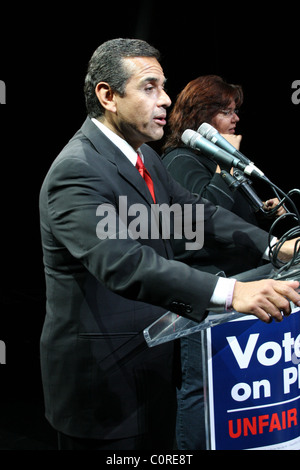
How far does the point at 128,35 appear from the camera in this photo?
387cm

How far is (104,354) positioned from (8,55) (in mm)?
2996

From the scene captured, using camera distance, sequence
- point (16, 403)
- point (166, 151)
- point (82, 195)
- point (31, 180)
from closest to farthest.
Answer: point (82, 195) → point (166, 151) → point (16, 403) → point (31, 180)

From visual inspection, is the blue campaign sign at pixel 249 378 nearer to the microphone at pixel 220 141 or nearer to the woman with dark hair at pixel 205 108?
the microphone at pixel 220 141

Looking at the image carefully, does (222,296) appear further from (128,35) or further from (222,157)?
(128,35)

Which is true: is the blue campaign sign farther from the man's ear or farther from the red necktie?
the man's ear

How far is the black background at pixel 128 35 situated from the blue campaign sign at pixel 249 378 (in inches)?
73.6

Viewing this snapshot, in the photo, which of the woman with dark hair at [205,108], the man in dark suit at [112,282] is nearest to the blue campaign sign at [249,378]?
the man in dark suit at [112,282]

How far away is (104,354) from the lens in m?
1.52

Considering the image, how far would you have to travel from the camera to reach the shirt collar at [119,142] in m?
1.62

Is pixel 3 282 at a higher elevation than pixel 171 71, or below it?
below

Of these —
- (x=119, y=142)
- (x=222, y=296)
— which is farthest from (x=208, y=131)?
(x=222, y=296)

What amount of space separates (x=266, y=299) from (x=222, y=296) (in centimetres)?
11

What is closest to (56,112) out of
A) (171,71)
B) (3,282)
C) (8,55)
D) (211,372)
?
(8,55)
